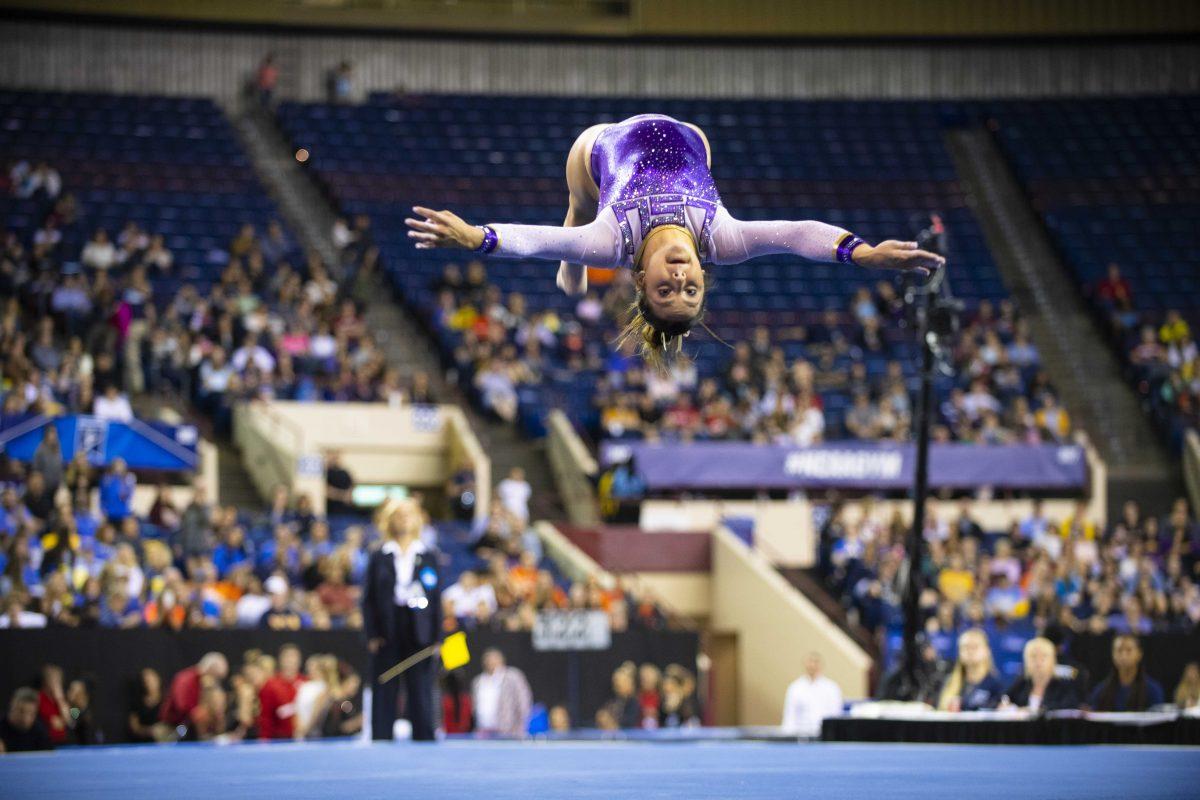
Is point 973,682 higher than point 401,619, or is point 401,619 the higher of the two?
point 401,619

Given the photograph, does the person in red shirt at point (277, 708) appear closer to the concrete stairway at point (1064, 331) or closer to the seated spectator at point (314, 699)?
the seated spectator at point (314, 699)

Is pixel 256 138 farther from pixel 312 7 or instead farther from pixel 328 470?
pixel 328 470

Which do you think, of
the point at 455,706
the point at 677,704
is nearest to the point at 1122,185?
the point at 677,704

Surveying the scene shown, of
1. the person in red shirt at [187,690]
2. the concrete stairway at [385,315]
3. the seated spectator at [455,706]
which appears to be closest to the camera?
the person in red shirt at [187,690]

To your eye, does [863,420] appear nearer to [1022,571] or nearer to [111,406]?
[1022,571]

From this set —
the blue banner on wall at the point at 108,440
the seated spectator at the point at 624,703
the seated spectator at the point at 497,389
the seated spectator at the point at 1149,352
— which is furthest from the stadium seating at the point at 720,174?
the seated spectator at the point at 624,703

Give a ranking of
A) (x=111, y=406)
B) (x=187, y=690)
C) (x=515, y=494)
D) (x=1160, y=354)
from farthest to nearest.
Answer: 1. (x=1160, y=354)
2. (x=515, y=494)
3. (x=111, y=406)
4. (x=187, y=690)

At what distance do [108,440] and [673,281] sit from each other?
1095cm

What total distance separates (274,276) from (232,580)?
686 centimetres

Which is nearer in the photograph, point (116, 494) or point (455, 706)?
point (455, 706)

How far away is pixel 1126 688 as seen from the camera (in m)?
10.6

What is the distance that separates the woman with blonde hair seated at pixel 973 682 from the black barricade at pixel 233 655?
4.05 m

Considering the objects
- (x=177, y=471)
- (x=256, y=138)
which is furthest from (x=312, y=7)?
(x=177, y=471)

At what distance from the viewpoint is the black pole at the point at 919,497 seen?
36.9 ft
